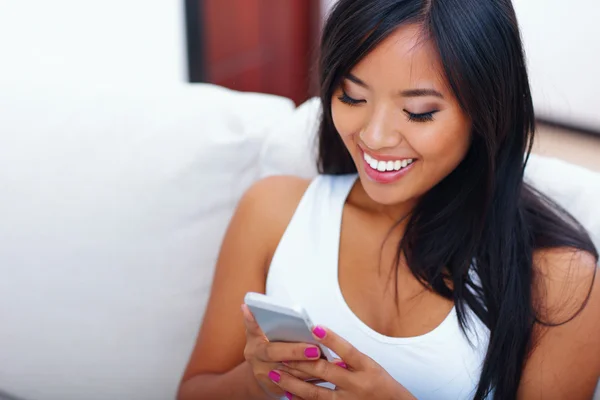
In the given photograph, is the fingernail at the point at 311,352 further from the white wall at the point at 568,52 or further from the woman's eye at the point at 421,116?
the white wall at the point at 568,52

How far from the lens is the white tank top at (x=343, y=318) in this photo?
111 centimetres

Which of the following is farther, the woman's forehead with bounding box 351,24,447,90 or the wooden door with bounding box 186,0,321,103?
the wooden door with bounding box 186,0,321,103

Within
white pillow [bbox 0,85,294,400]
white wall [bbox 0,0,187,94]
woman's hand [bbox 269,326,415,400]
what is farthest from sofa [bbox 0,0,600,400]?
woman's hand [bbox 269,326,415,400]

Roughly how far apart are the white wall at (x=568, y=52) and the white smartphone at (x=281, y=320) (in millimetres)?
2099

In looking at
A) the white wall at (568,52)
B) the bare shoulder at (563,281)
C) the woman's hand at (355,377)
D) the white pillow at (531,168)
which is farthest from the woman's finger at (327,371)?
the white wall at (568,52)

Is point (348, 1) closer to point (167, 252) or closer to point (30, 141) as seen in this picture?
point (167, 252)

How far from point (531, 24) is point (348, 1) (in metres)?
2.12

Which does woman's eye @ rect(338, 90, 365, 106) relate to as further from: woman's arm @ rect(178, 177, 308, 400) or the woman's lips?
woman's arm @ rect(178, 177, 308, 400)

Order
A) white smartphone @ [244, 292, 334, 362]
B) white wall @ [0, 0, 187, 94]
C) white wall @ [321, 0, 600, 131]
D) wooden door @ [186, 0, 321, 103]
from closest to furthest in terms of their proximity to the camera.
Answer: white smartphone @ [244, 292, 334, 362] → white wall @ [0, 0, 187, 94] → white wall @ [321, 0, 600, 131] → wooden door @ [186, 0, 321, 103]

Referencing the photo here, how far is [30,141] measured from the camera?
1.40 meters

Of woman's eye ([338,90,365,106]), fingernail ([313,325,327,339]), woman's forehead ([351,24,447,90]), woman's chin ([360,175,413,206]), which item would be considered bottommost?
fingernail ([313,325,327,339])

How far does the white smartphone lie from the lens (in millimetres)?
895

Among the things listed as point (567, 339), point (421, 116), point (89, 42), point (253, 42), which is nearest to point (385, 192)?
point (421, 116)

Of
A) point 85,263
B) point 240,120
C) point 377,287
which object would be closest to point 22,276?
point 85,263
